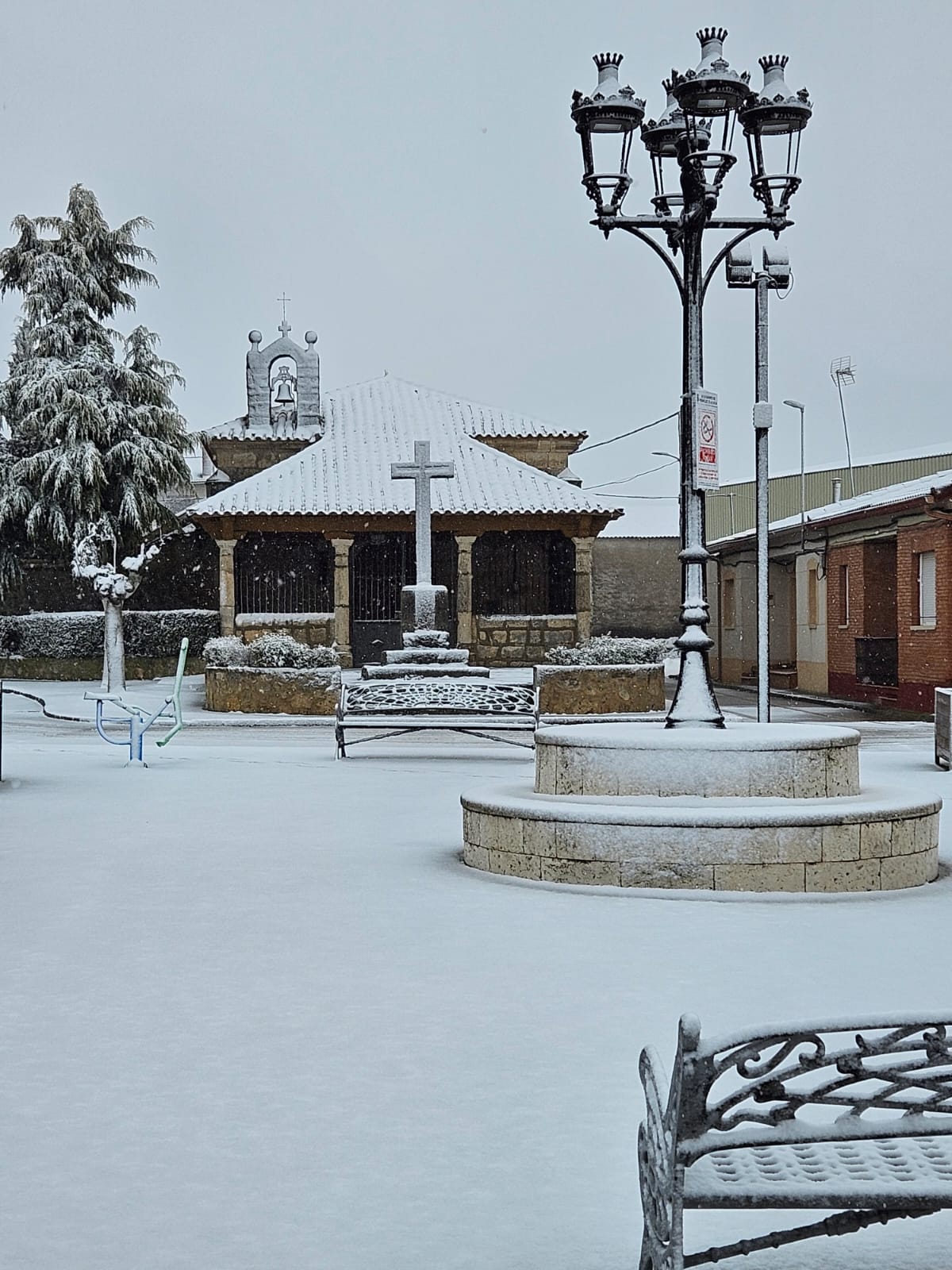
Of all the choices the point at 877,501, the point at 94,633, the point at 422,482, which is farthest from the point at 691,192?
the point at 94,633

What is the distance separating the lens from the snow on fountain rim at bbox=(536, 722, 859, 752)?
27.2 feet

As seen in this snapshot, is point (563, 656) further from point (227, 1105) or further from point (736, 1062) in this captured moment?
point (736, 1062)

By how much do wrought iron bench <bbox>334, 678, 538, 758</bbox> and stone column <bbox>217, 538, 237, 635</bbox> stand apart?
40.4 ft

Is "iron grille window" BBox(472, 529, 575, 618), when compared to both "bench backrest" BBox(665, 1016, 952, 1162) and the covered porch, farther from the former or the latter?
"bench backrest" BBox(665, 1016, 952, 1162)

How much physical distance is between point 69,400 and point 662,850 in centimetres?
2373

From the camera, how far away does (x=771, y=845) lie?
25.3ft

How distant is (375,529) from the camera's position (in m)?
29.4

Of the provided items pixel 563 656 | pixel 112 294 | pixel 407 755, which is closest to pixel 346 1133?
pixel 407 755

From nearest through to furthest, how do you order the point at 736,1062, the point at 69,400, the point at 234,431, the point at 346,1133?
the point at 736,1062 < the point at 346,1133 < the point at 69,400 < the point at 234,431

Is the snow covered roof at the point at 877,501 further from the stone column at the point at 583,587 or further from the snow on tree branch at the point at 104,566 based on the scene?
the snow on tree branch at the point at 104,566

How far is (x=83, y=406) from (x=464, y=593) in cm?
814

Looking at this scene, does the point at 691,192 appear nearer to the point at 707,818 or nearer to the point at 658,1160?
the point at 707,818

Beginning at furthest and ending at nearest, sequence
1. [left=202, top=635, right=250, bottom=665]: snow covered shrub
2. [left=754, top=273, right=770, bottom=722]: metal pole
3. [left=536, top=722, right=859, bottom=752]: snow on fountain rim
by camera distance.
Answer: [left=202, top=635, right=250, bottom=665]: snow covered shrub
[left=754, top=273, right=770, bottom=722]: metal pole
[left=536, top=722, right=859, bottom=752]: snow on fountain rim

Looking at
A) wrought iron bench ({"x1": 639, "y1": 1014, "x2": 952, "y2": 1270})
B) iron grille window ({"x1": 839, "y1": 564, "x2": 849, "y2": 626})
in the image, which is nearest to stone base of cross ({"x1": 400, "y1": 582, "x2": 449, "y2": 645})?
iron grille window ({"x1": 839, "y1": 564, "x2": 849, "y2": 626})
